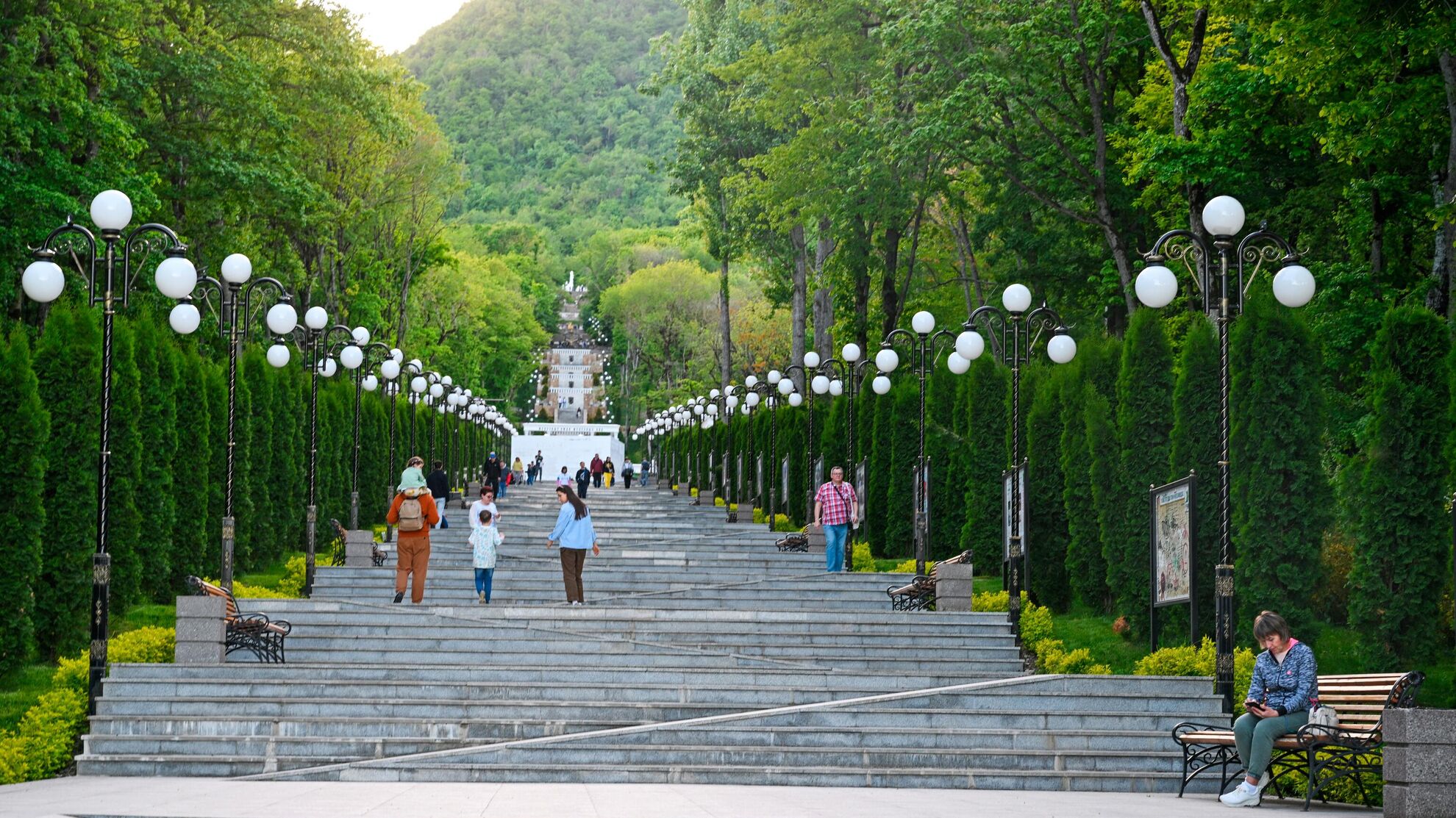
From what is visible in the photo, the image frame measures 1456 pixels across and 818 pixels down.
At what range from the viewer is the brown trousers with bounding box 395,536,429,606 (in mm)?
21266

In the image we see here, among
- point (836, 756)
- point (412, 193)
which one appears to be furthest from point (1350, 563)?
point (412, 193)

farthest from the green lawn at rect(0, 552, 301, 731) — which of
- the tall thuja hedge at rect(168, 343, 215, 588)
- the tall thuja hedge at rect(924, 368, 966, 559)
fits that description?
the tall thuja hedge at rect(924, 368, 966, 559)

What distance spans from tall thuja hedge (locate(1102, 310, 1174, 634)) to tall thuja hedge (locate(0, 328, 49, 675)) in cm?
1328

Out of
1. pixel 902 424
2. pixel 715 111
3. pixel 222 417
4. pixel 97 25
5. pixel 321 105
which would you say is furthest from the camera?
pixel 715 111

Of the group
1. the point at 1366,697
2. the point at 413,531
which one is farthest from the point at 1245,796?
the point at 413,531

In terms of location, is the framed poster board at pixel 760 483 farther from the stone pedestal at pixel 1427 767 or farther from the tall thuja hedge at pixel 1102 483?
the stone pedestal at pixel 1427 767

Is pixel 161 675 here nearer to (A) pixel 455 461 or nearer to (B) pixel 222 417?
(B) pixel 222 417

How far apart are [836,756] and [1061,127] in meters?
21.7

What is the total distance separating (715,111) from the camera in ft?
165

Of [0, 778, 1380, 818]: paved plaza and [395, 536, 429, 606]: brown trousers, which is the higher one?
[395, 536, 429, 606]: brown trousers

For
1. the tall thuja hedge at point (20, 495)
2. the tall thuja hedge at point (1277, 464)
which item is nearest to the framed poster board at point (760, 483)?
the tall thuja hedge at point (1277, 464)

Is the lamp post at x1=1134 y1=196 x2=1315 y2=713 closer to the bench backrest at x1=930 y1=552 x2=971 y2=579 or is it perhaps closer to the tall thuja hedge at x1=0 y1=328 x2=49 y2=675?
the bench backrest at x1=930 y1=552 x2=971 y2=579

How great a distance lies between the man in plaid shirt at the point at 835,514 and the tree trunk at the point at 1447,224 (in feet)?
30.7

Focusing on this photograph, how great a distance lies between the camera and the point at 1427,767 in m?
10.7
